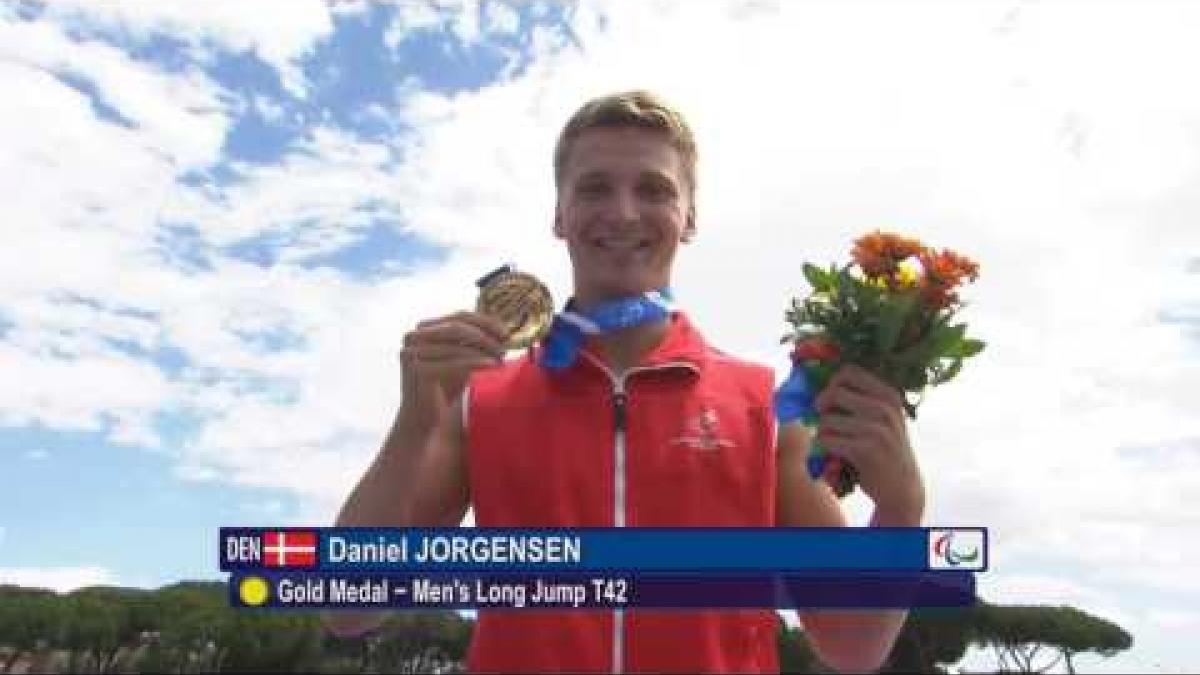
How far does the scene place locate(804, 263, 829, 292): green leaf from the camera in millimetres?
5348

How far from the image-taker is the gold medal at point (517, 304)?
223 inches

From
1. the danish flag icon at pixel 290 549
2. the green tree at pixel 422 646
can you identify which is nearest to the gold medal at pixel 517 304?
the danish flag icon at pixel 290 549

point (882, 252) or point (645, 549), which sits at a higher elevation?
point (882, 252)

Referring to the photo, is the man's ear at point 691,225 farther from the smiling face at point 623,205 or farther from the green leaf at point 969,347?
the green leaf at point 969,347

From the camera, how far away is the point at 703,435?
17.8ft

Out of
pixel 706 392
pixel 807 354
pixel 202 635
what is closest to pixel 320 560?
pixel 706 392

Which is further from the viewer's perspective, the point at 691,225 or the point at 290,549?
the point at 290,549

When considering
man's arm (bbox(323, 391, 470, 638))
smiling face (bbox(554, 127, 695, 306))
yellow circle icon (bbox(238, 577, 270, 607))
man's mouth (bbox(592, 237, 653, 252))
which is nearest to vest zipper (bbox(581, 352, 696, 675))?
smiling face (bbox(554, 127, 695, 306))

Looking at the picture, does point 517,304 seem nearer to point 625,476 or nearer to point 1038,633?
point 625,476

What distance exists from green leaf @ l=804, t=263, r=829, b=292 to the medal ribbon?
61 centimetres

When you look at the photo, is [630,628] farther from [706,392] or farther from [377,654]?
[377,654]

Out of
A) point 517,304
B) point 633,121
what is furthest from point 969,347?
point 517,304

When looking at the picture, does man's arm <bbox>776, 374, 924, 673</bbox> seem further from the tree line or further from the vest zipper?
the tree line

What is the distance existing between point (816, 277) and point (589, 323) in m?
0.93
